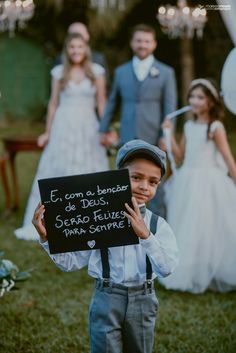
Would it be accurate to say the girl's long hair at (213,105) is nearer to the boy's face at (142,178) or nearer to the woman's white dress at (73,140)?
the woman's white dress at (73,140)

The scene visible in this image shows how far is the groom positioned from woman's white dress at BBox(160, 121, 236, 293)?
0.97 metres

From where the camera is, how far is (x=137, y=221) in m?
2.48

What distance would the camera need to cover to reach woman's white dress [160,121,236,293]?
4.88m

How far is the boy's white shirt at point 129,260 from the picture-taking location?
8.45 ft

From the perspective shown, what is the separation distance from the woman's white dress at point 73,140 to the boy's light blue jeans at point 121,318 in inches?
166

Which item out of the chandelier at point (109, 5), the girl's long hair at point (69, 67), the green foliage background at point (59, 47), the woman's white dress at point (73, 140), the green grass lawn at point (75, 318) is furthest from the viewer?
the green foliage background at point (59, 47)

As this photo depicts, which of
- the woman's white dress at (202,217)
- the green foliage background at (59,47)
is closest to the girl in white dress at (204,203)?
the woman's white dress at (202,217)

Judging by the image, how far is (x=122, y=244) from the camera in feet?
8.30

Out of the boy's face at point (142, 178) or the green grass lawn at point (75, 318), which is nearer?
the boy's face at point (142, 178)

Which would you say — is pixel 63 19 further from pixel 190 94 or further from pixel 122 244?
pixel 122 244

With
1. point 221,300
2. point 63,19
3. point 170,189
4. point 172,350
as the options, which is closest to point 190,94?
point 170,189

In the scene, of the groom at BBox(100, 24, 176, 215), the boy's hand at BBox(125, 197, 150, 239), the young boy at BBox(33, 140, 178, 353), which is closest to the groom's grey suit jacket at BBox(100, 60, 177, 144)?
the groom at BBox(100, 24, 176, 215)

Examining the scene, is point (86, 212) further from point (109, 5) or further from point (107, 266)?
point (109, 5)

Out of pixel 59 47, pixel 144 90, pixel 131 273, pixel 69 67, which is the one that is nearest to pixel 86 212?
pixel 131 273
